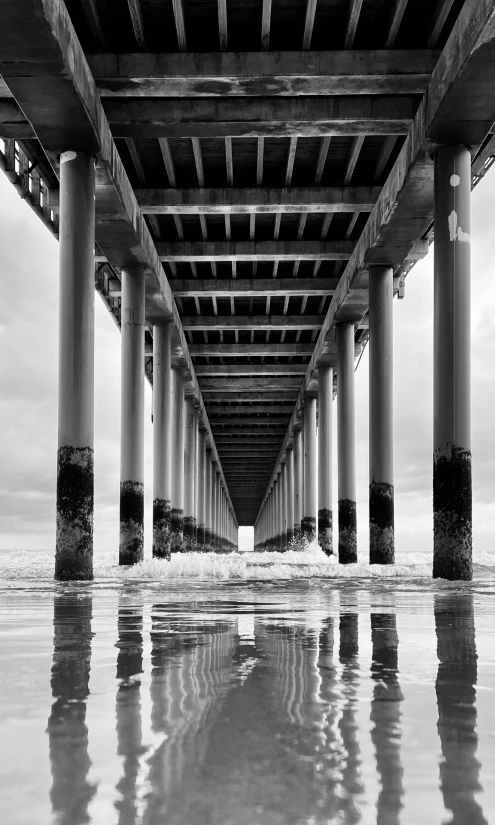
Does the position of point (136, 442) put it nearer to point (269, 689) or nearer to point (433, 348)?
point (433, 348)

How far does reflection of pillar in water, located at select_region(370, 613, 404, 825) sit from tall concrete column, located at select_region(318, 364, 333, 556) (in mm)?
25723

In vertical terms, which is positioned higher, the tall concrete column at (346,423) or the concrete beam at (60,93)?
the concrete beam at (60,93)

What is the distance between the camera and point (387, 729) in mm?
1363

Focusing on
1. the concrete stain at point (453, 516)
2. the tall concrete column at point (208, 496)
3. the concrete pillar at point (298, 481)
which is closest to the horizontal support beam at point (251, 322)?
the concrete pillar at point (298, 481)

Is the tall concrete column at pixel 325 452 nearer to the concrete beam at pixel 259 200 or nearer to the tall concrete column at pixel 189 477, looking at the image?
the tall concrete column at pixel 189 477

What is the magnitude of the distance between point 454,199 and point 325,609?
8608 millimetres

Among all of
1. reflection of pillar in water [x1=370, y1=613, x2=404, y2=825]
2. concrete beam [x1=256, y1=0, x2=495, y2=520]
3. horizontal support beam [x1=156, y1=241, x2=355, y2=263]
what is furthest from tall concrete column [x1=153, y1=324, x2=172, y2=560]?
reflection of pillar in water [x1=370, y1=613, x2=404, y2=825]

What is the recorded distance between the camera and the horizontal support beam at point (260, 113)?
12930 mm

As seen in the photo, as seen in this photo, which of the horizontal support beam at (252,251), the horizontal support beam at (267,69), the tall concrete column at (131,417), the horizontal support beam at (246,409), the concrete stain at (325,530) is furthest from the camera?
the horizontal support beam at (246,409)

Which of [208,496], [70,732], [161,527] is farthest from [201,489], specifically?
[70,732]

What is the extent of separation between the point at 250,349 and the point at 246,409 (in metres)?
11.2

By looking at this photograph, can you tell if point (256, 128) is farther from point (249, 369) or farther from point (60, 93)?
point (249, 369)

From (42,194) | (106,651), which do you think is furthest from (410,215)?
(106,651)

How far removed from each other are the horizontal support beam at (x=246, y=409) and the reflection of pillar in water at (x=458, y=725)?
1405 inches
